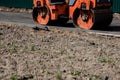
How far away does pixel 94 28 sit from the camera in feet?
50.6

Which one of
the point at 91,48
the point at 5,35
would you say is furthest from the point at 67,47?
the point at 5,35

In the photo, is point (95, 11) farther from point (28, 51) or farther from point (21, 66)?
point (21, 66)

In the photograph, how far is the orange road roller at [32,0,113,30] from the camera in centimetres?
1491

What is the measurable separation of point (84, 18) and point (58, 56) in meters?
5.87

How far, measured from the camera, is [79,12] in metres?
15.6

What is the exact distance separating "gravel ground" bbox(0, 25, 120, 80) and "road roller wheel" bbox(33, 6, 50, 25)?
2991 millimetres

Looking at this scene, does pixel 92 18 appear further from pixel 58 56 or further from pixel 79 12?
pixel 58 56

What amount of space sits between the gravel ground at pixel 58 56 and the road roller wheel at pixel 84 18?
1.51 m

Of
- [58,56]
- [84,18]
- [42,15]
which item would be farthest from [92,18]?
[58,56]

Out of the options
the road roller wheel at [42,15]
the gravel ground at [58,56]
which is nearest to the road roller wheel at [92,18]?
the gravel ground at [58,56]

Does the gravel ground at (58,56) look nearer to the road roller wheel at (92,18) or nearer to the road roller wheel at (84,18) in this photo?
the road roller wheel at (92,18)

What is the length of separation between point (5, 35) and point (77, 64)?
15.8 feet

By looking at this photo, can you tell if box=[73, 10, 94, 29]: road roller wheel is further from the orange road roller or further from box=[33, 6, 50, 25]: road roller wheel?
box=[33, 6, 50, 25]: road roller wheel

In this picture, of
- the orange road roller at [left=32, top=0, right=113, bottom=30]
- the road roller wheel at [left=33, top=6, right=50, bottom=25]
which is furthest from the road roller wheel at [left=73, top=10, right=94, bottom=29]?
the road roller wheel at [left=33, top=6, right=50, bottom=25]
